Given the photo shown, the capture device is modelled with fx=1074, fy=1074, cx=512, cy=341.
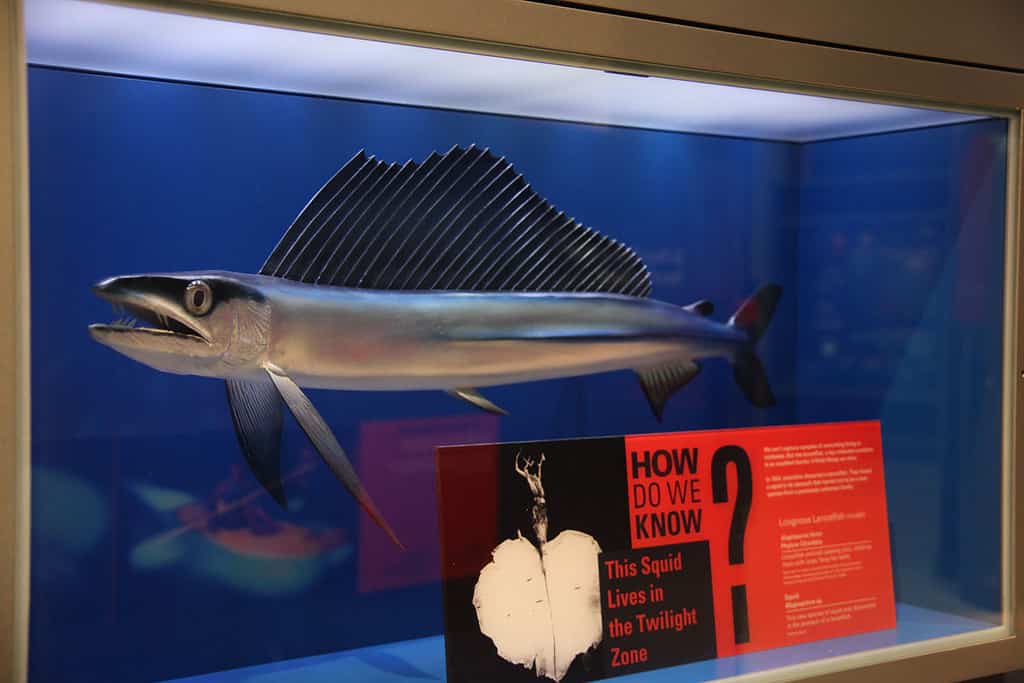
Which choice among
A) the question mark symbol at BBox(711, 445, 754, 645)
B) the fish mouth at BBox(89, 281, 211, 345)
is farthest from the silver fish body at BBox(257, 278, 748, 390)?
the question mark symbol at BBox(711, 445, 754, 645)

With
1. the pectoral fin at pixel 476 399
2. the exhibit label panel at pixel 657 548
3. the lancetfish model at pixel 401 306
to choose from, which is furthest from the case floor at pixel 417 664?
the pectoral fin at pixel 476 399

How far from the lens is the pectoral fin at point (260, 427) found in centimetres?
125

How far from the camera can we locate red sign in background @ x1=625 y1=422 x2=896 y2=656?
1396 mm

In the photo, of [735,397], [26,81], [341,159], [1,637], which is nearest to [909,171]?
[735,397]

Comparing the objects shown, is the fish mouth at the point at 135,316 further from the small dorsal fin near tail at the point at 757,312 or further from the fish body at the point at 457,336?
the small dorsal fin near tail at the point at 757,312

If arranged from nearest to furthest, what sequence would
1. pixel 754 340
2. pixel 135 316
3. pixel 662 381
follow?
pixel 135 316 < pixel 662 381 < pixel 754 340

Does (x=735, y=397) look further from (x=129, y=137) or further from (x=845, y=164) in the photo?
(x=129, y=137)

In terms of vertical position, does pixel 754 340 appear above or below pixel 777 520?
above

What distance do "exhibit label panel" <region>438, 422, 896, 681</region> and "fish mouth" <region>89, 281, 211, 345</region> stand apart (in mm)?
345

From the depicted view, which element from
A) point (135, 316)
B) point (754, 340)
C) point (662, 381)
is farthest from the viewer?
point (754, 340)

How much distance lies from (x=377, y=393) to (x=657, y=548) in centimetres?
41

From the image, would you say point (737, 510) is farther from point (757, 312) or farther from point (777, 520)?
point (757, 312)

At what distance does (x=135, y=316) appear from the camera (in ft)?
3.89

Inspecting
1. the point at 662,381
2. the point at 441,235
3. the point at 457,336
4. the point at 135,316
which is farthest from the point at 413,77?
the point at 662,381
